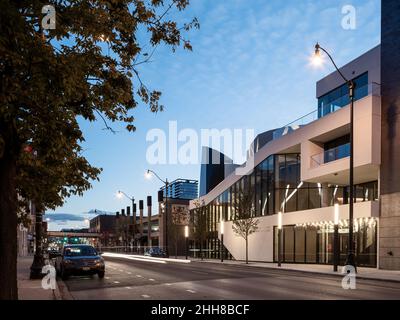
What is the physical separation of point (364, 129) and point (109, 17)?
26.2 m

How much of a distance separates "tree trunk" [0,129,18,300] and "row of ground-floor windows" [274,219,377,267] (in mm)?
28701

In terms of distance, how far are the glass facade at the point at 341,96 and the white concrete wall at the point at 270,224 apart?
7.54 meters

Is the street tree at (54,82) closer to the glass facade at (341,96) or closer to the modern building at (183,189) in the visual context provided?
the glass facade at (341,96)

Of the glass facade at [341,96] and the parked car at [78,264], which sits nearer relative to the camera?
the parked car at [78,264]

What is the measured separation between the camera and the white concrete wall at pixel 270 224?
33125 millimetres

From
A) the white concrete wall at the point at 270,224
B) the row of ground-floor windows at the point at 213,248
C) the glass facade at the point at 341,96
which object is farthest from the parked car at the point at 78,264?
the row of ground-floor windows at the point at 213,248

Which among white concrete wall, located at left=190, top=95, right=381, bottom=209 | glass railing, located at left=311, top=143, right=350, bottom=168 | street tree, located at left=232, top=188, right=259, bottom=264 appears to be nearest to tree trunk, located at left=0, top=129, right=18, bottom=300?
white concrete wall, located at left=190, top=95, right=381, bottom=209

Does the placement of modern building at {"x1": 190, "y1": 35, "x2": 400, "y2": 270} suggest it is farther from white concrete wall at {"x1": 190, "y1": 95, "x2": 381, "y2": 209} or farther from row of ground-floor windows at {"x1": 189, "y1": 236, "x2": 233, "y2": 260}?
row of ground-floor windows at {"x1": 189, "y1": 236, "x2": 233, "y2": 260}

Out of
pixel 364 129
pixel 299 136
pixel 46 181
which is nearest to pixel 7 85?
pixel 46 181

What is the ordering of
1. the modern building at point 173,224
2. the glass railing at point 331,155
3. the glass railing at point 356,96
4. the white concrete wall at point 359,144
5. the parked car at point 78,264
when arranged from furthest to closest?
the modern building at point 173,224 → the glass railing at point 331,155 → the glass railing at point 356,96 → the white concrete wall at point 359,144 → the parked car at point 78,264

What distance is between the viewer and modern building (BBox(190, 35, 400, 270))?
3188cm

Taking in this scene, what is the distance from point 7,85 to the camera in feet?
27.9

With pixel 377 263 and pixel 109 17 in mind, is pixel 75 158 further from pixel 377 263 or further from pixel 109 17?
pixel 377 263

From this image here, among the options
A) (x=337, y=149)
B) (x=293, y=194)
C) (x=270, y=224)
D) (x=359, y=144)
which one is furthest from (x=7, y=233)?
(x=270, y=224)
